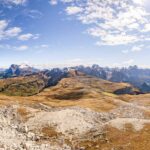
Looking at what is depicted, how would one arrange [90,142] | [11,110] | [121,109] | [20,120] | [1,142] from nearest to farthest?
[1,142] < [90,142] < [20,120] < [11,110] < [121,109]

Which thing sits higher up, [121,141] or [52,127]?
[52,127]

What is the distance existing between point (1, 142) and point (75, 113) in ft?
87.9

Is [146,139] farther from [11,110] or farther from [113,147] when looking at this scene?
[11,110]

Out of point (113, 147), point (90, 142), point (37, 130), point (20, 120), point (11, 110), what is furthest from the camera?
point (11, 110)

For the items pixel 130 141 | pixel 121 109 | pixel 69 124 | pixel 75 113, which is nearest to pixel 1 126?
pixel 69 124

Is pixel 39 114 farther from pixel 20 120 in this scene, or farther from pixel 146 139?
pixel 146 139

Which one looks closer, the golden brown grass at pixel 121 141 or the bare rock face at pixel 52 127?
the golden brown grass at pixel 121 141

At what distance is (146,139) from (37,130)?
77.3 feet

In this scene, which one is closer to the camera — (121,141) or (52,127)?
(121,141)

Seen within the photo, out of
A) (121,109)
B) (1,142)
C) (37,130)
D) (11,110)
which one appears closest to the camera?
(1,142)

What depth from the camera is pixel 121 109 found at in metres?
103

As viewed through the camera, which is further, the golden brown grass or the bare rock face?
the bare rock face

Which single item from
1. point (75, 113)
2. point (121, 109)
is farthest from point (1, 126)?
point (121, 109)

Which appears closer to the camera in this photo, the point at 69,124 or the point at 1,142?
the point at 1,142
